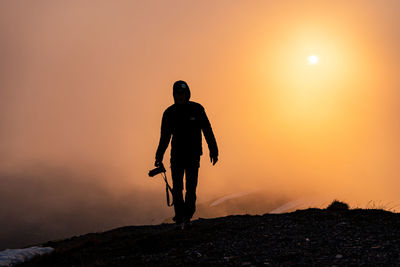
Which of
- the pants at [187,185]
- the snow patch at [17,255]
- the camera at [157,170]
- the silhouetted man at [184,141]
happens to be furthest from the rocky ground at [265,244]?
the camera at [157,170]

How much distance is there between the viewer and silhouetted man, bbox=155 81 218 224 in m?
11.1

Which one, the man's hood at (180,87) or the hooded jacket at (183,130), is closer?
the man's hood at (180,87)

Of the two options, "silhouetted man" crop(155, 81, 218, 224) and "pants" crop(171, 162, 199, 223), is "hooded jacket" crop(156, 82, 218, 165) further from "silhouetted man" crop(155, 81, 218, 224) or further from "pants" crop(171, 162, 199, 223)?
"pants" crop(171, 162, 199, 223)

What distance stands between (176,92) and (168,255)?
160 inches

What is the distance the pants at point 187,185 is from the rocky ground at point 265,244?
26.2 inches

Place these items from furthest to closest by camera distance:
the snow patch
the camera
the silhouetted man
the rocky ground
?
the camera
the silhouetted man
the snow patch
the rocky ground

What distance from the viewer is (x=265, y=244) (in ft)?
31.8

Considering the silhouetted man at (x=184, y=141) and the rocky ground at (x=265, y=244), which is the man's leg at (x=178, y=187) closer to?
the silhouetted man at (x=184, y=141)

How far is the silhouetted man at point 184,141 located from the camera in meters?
11.1

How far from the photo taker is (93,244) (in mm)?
11969

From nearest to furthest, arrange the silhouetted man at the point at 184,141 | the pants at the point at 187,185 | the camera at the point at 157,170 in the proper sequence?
the silhouetted man at the point at 184,141 < the pants at the point at 187,185 < the camera at the point at 157,170

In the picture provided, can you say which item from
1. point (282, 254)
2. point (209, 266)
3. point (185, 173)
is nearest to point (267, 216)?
point (185, 173)

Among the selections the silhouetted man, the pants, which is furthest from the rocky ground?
the silhouetted man

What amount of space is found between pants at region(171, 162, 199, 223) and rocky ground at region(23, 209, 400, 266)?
2.19 ft
